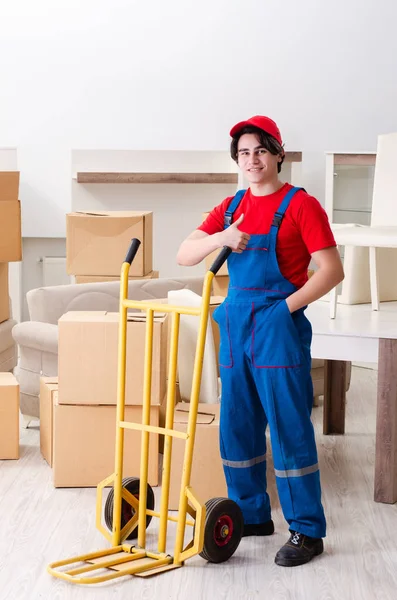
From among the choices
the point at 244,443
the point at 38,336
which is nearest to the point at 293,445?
the point at 244,443

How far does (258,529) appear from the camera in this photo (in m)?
2.98

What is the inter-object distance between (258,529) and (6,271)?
2455 millimetres

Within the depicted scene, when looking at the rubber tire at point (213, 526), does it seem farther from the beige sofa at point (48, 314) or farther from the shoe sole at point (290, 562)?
the beige sofa at point (48, 314)

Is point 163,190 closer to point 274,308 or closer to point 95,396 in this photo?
point 95,396

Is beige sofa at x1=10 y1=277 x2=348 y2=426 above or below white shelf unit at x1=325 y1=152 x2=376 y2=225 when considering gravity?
below

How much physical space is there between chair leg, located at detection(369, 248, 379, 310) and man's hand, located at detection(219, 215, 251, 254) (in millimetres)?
1376

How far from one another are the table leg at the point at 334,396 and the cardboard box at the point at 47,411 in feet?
4.05

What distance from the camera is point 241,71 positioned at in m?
6.11

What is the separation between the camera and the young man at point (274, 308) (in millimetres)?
2643

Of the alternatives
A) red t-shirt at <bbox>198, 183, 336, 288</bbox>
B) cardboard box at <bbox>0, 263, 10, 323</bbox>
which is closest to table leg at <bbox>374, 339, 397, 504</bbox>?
red t-shirt at <bbox>198, 183, 336, 288</bbox>

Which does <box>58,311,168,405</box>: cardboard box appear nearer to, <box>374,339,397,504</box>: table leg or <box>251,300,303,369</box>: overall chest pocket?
<box>251,300,303,369</box>: overall chest pocket

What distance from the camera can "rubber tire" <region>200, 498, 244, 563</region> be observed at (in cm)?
266

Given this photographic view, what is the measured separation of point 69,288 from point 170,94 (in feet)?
7.54

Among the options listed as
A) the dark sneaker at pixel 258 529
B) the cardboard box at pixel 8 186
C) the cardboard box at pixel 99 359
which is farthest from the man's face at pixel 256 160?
the cardboard box at pixel 8 186
